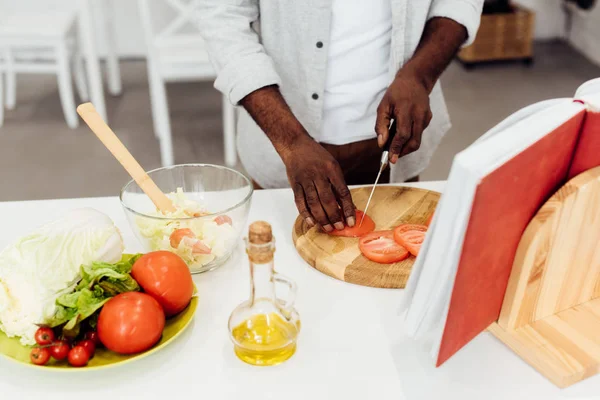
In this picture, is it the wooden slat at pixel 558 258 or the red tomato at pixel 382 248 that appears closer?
the wooden slat at pixel 558 258

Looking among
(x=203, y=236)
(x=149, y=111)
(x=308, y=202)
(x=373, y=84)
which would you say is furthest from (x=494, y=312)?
(x=149, y=111)

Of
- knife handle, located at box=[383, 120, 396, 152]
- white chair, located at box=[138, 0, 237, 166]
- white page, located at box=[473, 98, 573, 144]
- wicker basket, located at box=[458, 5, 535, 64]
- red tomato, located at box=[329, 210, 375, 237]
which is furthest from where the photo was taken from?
wicker basket, located at box=[458, 5, 535, 64]

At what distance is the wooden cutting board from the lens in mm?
1057

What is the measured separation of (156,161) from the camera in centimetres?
351

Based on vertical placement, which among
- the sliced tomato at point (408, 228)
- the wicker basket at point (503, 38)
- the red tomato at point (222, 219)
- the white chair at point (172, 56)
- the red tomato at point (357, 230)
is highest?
the red tomato at point (222, 219)

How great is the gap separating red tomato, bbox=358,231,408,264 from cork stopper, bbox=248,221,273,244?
0.33 metres

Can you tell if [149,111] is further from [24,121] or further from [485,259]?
[485,259]

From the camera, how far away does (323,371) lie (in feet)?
2.89

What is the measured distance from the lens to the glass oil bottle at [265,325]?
87 centimetres

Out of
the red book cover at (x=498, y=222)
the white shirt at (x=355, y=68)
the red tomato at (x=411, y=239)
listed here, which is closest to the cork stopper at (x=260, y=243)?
the red book cover at (x=498, y=222)

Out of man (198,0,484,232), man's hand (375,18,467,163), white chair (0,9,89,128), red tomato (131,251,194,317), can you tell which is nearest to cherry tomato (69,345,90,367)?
red tomato (131,251,194,317)

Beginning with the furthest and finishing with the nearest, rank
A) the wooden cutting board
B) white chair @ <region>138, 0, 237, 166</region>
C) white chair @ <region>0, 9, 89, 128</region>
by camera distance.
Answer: white chair @ <region>0, 9, 89, 128</region> → white chair @ <region>138, 0, 237, 166</region> → the wooden cutting board

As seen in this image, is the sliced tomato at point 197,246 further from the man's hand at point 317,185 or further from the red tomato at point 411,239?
the red tomato at point 411,239

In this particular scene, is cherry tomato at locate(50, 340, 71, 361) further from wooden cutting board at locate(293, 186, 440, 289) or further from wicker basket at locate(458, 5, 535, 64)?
wicker basket at locate(458, 5, 535, 64)
